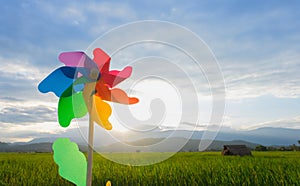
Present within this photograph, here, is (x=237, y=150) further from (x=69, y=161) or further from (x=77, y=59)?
(x=77, y=59)

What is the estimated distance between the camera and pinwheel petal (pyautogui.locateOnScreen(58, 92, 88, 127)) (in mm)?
1859

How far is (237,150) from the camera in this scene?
7.09 metres

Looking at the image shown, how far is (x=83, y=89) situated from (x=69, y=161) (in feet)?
1.63

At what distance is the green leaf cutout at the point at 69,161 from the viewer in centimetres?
190

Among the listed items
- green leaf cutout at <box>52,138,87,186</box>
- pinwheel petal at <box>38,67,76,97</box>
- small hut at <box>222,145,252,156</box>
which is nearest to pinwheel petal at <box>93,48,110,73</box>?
pinwheel petal at <box>38,67,76,97</box>

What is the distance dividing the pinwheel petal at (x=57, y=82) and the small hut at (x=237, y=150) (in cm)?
598

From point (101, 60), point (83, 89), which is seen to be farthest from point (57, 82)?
point (101, 60)

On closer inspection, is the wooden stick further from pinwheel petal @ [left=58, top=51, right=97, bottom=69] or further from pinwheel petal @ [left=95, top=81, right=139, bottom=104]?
pinwheel petal @ [left=58, top=51, right=97, bottom=69]

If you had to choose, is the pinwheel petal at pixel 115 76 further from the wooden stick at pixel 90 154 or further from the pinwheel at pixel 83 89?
the wooden stick at pixel 90 154

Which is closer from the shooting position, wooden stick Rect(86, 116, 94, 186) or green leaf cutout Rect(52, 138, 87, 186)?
wooden stick Rect(86, 116, 94, 186)

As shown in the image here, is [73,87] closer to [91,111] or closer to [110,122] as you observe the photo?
[91,111]

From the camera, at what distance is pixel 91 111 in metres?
1.85

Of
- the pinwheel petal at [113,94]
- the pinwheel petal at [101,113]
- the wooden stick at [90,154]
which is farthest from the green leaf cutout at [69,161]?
the pinwheel petal at [113,94]

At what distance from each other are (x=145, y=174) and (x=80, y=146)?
1.27m
